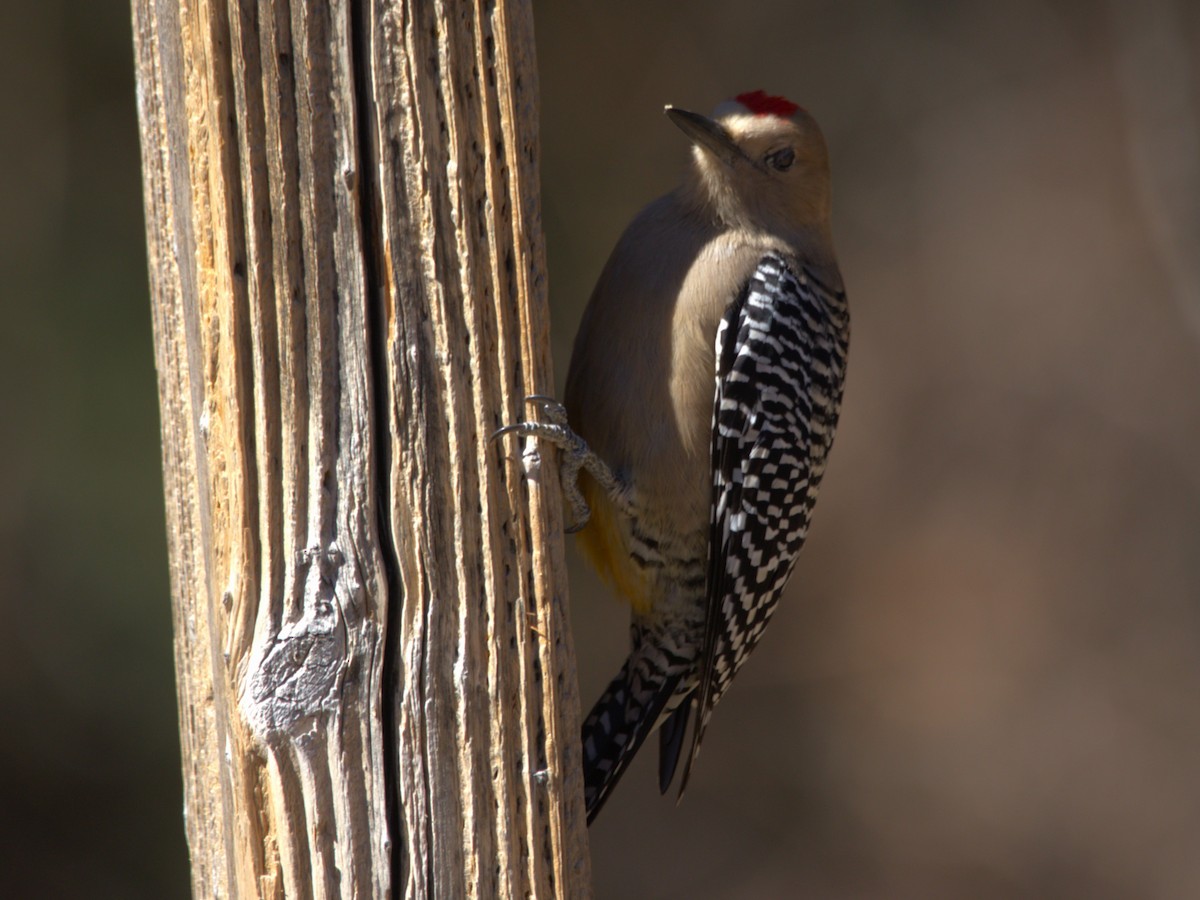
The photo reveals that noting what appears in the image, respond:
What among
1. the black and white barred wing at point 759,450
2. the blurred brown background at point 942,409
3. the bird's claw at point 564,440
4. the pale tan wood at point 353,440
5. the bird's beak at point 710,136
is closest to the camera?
the pale tan wood at point 353,440

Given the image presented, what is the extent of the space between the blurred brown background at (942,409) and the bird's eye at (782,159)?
10.2 ft

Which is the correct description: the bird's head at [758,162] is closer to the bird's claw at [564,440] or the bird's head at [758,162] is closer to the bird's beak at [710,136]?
the bird's beak at [710,136]

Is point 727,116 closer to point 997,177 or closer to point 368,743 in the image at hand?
point 368,743

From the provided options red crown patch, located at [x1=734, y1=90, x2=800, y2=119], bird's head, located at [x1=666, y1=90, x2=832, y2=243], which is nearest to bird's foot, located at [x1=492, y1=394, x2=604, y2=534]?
bird's head, located at [x1=666, y1=90, x2=832, y2=243]

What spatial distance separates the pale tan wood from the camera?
1996 mm

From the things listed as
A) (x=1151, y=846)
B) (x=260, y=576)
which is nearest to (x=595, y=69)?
(x=1151, y=846)

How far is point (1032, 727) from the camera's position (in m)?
6.57

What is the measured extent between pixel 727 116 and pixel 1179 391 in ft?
14.0

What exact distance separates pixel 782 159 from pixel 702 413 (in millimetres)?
754

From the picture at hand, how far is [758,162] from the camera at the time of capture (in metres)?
3.37

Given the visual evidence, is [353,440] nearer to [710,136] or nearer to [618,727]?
[618,727]

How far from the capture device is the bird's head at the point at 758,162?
3318mm

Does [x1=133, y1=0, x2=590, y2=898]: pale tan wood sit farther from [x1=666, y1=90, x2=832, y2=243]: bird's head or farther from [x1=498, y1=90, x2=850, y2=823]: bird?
[x1=666, y1=90, x2=832, y2=243]: bird's head

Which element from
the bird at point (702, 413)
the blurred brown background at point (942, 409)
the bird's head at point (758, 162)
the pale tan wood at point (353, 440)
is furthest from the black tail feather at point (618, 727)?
the blurred brown background at point (942, 409)
